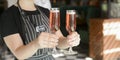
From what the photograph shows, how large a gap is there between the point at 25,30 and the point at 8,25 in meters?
0.12

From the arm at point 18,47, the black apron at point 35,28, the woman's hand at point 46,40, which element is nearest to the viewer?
the woman's hand at point 46,40

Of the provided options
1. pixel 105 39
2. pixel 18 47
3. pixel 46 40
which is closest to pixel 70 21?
pixel 46 40

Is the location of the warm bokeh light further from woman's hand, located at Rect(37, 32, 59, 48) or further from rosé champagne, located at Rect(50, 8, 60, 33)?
woman's hand, located at Rect(37, 32, 59, 48)

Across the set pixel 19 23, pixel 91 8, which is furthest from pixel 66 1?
pixel 19 23

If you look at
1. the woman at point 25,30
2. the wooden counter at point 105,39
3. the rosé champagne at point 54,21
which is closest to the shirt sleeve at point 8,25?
the woman at point 25,30

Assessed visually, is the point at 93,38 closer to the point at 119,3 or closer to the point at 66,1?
the point at 119,3

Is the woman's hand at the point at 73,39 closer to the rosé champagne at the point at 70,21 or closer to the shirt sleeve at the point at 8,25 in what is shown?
the rosé champagne at the point at 70,21

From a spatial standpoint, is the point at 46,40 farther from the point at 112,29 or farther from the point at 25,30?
the point at 112,29

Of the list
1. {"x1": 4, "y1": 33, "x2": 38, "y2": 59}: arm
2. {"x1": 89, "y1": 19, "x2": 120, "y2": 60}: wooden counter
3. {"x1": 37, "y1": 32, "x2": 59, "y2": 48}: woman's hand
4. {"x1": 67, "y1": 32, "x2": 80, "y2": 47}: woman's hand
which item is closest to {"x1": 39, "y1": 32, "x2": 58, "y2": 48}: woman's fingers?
{"x1": 37, "y1": 32, "x2": 59, "y2": 48}: woman's hand

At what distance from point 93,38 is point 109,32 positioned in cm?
39

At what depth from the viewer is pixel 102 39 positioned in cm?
484

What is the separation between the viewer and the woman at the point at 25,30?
148cm

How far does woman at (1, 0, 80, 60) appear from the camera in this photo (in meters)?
1.48

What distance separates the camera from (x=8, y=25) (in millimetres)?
1521
